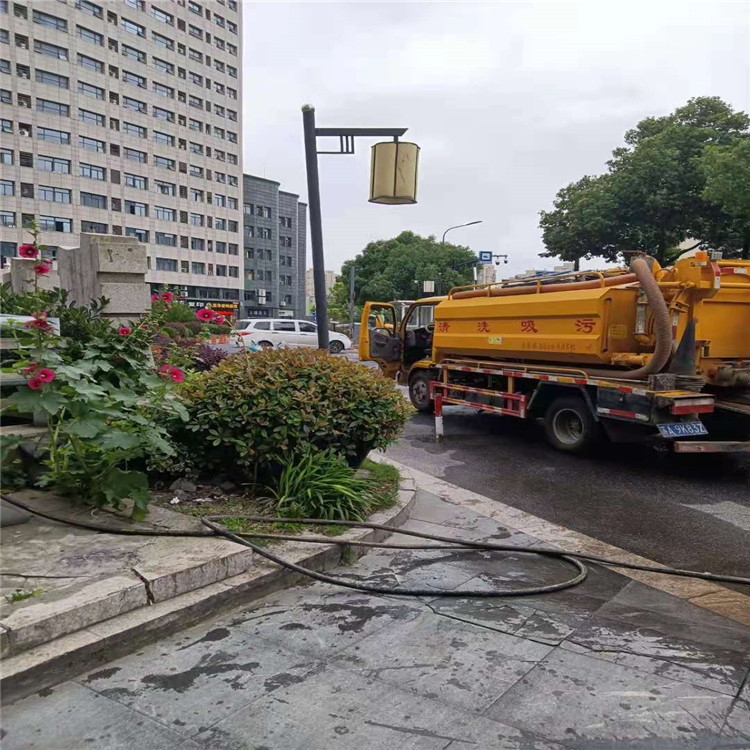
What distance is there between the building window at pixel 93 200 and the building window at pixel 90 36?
1342cm

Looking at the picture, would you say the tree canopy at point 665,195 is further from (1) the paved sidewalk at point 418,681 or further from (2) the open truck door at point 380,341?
(1) the paved sidewalk at point 418,681

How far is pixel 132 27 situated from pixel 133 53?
2.51 m

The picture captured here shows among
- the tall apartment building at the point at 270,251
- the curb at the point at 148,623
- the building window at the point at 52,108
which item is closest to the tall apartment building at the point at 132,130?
the building window at the point at 52,108

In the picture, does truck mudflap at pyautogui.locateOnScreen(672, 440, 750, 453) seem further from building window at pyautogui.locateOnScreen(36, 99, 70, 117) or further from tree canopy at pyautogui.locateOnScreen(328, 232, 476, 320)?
building window at pyautogui.locateOnScreen(36, 99, 70, 117)

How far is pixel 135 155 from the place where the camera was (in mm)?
60469

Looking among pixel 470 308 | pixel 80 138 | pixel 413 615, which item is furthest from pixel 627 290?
pixel 80 138

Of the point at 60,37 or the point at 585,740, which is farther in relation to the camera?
the point at 60,37

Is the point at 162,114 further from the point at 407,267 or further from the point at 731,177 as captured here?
the point at 731,177

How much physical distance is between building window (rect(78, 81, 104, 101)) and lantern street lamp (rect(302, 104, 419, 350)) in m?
58.8

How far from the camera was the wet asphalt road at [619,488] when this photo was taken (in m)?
5.19

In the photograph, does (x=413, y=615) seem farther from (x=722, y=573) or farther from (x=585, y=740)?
(x=722, y=573)

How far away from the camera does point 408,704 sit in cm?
269

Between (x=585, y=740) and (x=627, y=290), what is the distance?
20.5 feet

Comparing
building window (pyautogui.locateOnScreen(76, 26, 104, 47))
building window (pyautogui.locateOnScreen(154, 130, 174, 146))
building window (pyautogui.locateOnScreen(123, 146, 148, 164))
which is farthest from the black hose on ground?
building window (pyautogui.locateOnScreen(154, 130, 174, 146))
